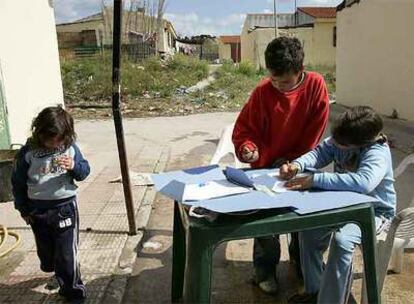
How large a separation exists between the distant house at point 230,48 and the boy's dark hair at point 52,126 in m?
46.6

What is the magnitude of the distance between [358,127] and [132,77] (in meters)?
15.5

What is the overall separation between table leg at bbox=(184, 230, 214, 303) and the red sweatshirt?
35.9 inches

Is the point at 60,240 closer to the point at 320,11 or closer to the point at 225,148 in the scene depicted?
the point at 225,148

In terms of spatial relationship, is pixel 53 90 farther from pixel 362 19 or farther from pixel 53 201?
pixel 362 19

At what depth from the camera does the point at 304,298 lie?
9.09 feet

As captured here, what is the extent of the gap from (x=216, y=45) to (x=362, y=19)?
39.4 meters

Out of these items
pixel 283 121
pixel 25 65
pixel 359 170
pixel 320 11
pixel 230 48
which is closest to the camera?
pixel 359 170

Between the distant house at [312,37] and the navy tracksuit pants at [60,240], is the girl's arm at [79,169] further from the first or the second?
the distant house at [312,37]

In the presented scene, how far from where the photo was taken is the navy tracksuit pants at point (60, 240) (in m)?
2.76

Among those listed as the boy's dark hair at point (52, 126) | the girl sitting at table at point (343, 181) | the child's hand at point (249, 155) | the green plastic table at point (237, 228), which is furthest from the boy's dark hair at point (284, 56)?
the boy's dark hair at point (52, 126)

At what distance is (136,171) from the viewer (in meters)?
6.48

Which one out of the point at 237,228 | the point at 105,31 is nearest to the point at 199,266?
the point at 237,228

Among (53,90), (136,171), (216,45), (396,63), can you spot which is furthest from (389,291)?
(216,45)

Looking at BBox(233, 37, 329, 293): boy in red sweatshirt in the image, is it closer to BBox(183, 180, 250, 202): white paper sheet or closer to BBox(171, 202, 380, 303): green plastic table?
BBox(183, 180, 250, 202): white paper sheet
